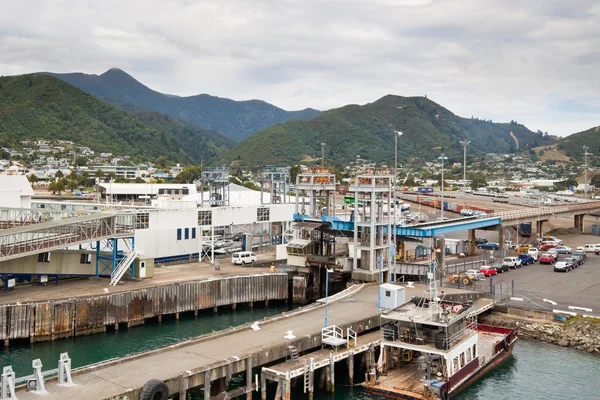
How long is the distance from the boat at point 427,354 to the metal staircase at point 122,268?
22.9m

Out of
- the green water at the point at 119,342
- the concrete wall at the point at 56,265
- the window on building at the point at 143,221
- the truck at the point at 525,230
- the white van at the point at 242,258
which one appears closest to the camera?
the green water at the point at 119,342

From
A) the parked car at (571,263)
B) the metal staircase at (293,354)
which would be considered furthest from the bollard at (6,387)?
the parked car at (571,263)

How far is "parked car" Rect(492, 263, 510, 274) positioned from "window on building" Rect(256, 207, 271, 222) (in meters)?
25.7

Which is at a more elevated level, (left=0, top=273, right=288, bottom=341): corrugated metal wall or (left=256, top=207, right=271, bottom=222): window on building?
(left=256, top=207, right=271, bottom=222): window on building

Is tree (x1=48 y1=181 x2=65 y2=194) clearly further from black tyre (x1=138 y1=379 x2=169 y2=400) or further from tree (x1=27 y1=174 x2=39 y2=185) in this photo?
black tyre (x1=138 y1=379 x2=169 y2=400)

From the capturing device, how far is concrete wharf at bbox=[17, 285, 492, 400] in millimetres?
23797

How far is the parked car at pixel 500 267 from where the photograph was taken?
56.5 metres

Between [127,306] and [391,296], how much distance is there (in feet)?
62.0

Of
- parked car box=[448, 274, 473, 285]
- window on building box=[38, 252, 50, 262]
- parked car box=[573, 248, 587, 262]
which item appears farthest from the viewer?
parked car box=[573, 248, 587, 262]

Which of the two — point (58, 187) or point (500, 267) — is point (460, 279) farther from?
point (58, 187)

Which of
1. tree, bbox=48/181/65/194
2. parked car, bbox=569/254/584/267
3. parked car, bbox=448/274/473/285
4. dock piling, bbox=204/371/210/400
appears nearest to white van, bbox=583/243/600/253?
parked car, bbox=569/254/584/267

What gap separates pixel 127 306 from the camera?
41.4 m

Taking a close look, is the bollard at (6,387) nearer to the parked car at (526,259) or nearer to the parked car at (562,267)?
the parked car at (562,267)

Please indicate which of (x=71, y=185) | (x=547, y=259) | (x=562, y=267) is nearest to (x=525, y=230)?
(x=547, y=259)
